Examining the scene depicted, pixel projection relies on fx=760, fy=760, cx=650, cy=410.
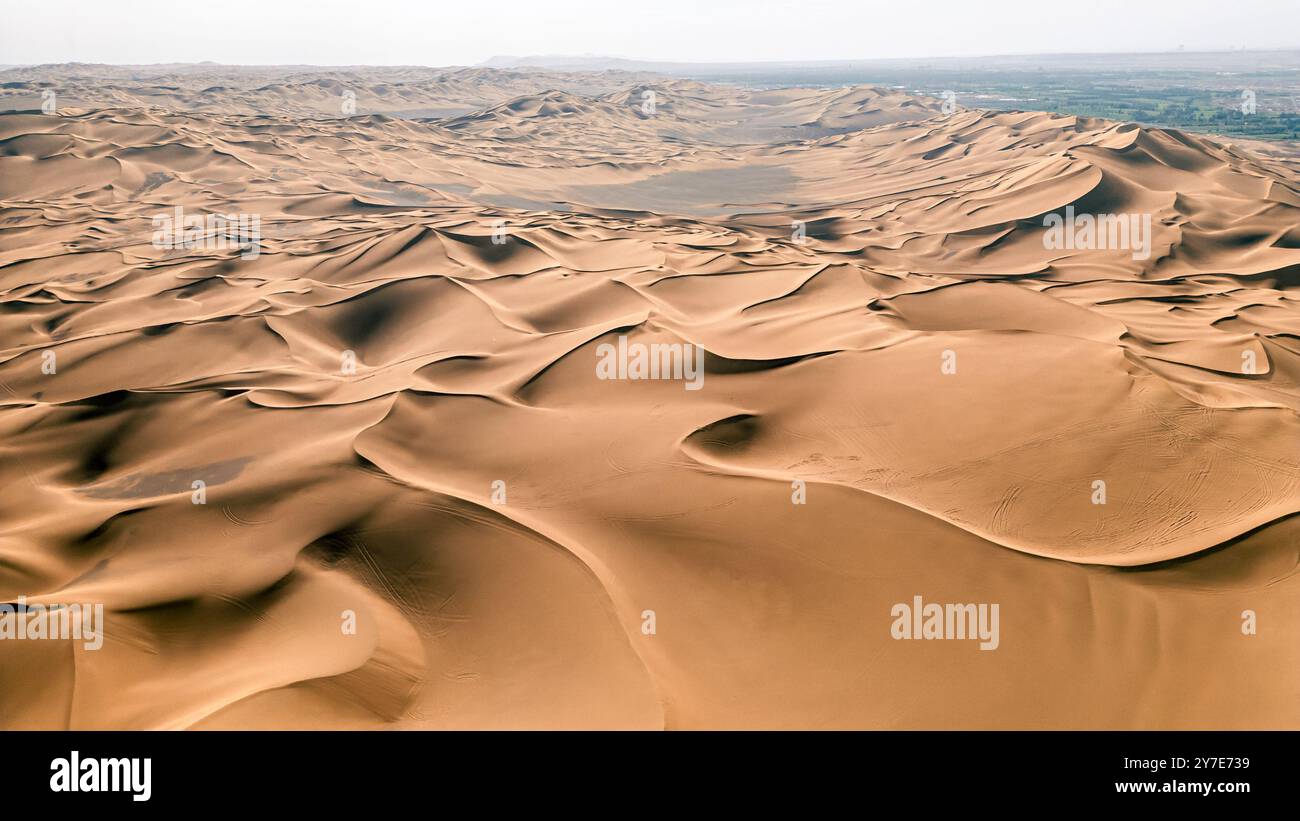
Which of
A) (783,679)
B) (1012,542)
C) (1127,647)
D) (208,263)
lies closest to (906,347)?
(1012,542)

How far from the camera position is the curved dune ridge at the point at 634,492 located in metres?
5.55

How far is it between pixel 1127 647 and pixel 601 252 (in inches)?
657

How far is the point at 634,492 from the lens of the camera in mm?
7988

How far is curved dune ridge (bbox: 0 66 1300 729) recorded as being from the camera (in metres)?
5.55

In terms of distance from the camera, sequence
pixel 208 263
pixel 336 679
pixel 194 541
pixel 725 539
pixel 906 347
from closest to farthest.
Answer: pixel 336 679
pixel 725 539
pixel 194 541
pixel 906 347
pixel 208 263

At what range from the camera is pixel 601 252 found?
20.5 metres

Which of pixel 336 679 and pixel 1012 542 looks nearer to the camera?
pixel 336 679
